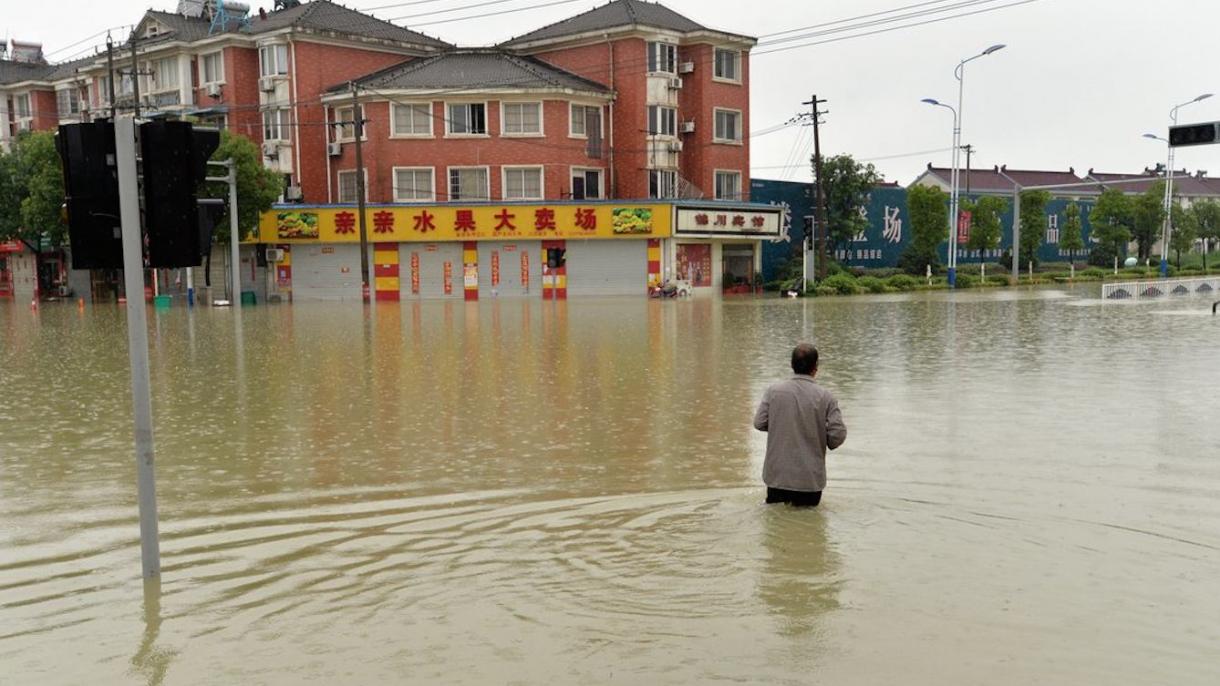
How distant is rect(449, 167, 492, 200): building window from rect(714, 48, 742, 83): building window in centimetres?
1227

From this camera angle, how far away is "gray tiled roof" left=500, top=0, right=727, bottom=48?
51.3 metres

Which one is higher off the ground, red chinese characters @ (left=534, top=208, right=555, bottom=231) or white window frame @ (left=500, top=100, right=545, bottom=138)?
white window frame @ (left=500, top=100, right=545, bottom=138)

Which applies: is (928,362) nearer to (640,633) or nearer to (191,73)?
(640,633)

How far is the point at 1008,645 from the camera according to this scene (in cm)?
529

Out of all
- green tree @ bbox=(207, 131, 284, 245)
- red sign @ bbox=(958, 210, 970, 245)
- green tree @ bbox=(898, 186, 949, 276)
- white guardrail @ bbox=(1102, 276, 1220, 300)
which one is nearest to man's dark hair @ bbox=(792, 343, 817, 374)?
white guardrail @ bbox=(1102, 276, 1220, 300)

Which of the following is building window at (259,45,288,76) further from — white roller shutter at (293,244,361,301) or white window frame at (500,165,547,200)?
white window frame at (500,165,547,200)

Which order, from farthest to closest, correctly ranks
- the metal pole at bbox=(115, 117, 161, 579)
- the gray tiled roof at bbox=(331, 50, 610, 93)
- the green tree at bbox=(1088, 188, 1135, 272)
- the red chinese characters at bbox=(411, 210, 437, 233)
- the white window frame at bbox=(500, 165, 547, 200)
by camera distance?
the green tree at bbox=(1088, 188, 1135, 272)
the white window frame at bbox=(500, 165, 547, 200)
the gray tiled roof at bbox=(331, 50, 610, 93)
the red chinese characters at bbox=(411, 210, 437, 233)
the metal pole at bbox=(115, 117, 161, 579)

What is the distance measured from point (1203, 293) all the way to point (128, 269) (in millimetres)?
49028

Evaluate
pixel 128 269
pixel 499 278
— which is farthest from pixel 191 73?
pixel 128 269

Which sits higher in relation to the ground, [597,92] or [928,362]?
[597,92]

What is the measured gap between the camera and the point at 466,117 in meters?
49.9

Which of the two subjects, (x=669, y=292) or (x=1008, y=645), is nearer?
(x=1008, y=645)

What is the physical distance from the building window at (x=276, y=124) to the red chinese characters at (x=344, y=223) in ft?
17.7

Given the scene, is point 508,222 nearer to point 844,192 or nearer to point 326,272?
point 326,272
